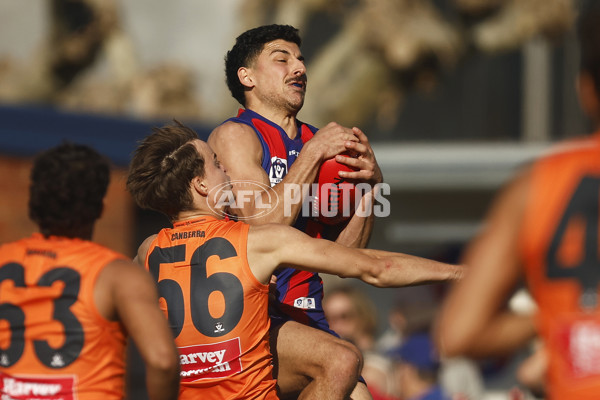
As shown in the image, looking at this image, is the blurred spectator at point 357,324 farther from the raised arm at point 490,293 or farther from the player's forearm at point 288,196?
the raised arm at point 490,293

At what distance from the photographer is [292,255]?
14.1 ft

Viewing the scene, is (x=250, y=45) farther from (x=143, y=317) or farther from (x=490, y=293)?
(x=490, y=293)

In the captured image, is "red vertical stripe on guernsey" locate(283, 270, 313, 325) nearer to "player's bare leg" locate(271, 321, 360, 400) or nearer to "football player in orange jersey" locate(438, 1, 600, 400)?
"player's bare leg" locate(271, 321, 360, 400)

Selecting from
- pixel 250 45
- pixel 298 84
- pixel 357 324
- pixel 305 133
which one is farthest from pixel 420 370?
pixel 250 45

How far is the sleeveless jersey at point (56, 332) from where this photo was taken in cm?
374

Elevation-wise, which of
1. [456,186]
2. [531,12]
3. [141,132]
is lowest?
[456,186]

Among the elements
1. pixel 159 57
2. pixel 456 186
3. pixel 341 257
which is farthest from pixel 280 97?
pixel 159 57

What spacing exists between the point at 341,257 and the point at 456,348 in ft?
5.16

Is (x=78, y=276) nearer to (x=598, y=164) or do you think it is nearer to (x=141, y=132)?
(x=598, y=164)

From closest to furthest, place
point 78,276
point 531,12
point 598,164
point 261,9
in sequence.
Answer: point 598,164 → point 78,276 → point 531,12 → point 261,9

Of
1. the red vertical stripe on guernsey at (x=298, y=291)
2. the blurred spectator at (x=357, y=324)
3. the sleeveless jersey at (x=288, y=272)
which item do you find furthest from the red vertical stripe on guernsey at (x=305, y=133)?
the blurred spectator at (x=357, y=324)

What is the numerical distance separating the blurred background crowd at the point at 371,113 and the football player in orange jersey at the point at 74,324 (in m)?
4.27

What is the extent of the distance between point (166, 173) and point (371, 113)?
8510 mm

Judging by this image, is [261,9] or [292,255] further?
[261,9]
